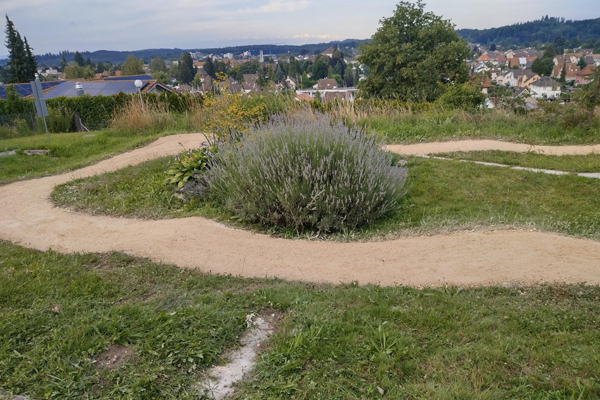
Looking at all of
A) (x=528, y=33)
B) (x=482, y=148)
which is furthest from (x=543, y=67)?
(x=528, y=33)

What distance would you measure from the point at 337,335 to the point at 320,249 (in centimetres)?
197

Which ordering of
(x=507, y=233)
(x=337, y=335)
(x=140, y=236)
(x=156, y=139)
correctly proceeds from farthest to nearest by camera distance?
(x=156, y=139) → (x=140, y=236) → (x=507, y=233) → (x=337, y=335)

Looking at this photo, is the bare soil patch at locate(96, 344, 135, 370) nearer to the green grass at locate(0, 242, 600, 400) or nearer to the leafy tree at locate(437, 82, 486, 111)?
the green grass at locate(0, 242, 600, 400)

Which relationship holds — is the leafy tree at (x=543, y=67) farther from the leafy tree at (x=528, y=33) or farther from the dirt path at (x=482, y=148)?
the dirt path at (x=482, y=148)

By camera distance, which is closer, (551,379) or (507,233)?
(551,379)

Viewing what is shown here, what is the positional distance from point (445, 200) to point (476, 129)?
5102mm

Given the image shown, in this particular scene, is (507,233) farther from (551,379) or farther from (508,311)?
(551,379)

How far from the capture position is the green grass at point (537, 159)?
7.62 meters

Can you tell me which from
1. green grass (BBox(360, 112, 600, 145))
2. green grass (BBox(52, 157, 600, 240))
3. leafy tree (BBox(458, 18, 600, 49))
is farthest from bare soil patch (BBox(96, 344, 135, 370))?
leafy tree (BBox(458, 18, 600, 49))

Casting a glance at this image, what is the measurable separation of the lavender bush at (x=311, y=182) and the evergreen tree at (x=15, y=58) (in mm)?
51731

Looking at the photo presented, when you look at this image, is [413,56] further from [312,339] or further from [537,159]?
[312,339]

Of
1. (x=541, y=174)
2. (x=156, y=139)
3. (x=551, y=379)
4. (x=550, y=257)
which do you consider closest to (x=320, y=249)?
(x=550, y=257)

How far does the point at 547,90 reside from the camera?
42.7m

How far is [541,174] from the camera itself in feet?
23.6
